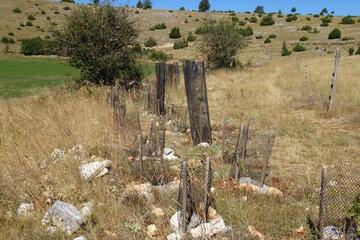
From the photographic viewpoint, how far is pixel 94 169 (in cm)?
668

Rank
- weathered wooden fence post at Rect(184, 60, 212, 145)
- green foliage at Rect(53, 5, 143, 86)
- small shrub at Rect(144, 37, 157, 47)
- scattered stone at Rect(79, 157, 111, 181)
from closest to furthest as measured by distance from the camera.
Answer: scattered stone at Rect(79, 157, 111, 181) → weathered wooden fence post at Rect(184, 60, 212, 145) → green foliage at Rect(53, 5, 143, 86) → small shrub at Rect(144, 37, 157, 47)

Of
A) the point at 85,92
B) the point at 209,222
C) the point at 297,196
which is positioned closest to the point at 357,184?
the point at 297,196

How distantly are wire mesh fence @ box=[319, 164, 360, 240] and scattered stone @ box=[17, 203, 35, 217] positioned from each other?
337 cm

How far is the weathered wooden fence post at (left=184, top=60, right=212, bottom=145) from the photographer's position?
364 inches

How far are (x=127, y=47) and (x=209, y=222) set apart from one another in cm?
1388

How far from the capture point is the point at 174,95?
665 inches

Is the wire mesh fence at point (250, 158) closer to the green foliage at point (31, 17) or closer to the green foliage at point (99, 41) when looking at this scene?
the green foliage at point (99, 41)

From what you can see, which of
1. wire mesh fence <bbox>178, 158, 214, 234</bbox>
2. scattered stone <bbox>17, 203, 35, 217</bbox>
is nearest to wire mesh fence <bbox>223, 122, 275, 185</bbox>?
wire mesh fence <bbox>178, 158, 214, 234</bbox>

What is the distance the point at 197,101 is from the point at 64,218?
14.8 feet

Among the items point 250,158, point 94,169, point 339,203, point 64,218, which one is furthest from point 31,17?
point 339,203

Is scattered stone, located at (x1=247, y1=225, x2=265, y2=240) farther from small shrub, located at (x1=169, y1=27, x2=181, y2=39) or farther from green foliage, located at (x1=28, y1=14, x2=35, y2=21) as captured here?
green foliage, located at (x1=28, y1=14, x2=35, y2=21)

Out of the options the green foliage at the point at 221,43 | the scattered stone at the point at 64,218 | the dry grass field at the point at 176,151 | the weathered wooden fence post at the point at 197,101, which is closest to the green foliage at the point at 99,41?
the dry grass field at the point at 176,151

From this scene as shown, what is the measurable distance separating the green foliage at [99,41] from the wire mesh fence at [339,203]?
13051mm

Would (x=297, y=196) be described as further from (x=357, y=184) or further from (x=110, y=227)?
(x=110, y=227)
